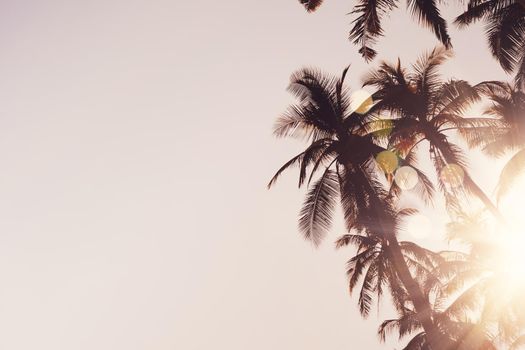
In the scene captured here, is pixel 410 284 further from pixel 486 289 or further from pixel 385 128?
pixel 385 128

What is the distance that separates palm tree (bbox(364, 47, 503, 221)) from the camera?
12.6 meters

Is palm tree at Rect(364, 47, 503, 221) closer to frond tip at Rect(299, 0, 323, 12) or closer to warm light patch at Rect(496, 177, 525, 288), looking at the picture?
warm light patch at Rect(496, 177, 525, 288)

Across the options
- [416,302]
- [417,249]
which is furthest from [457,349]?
[417,249]

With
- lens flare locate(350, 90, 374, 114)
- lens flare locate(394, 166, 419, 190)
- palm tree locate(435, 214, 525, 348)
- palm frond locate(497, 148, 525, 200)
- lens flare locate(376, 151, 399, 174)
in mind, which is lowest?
palm tree locate(435, 214, 525, 348)

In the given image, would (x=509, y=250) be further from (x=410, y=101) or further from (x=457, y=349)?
(x=410, y=101)

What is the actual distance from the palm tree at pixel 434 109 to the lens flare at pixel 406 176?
81cm

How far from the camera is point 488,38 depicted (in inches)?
460

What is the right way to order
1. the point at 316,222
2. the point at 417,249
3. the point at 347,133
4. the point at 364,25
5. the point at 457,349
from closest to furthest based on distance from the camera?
the point at 364,25 < the point at 457,349 < the point at 316,222 < the point at 347,133 < the point at 417,249

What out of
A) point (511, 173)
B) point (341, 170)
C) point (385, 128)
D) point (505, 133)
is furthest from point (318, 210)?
point (505, 133)

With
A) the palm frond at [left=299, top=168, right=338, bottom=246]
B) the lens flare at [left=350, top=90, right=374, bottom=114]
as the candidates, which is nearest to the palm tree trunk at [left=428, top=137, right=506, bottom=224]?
the lens flare at [left=350, top=90, right=374, bottom=114]

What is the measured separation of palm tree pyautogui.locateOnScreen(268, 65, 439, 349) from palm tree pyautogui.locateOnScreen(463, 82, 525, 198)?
2467 mm

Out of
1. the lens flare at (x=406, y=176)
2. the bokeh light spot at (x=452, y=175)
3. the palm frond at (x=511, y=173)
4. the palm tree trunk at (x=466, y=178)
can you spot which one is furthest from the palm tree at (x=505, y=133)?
the lens flare at (x=406, y=176)

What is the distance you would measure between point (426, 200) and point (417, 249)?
4588mm

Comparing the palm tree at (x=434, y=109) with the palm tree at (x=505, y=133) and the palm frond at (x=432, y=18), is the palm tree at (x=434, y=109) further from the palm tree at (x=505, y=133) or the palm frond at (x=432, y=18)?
the palm frond at (x=432, y=18)
